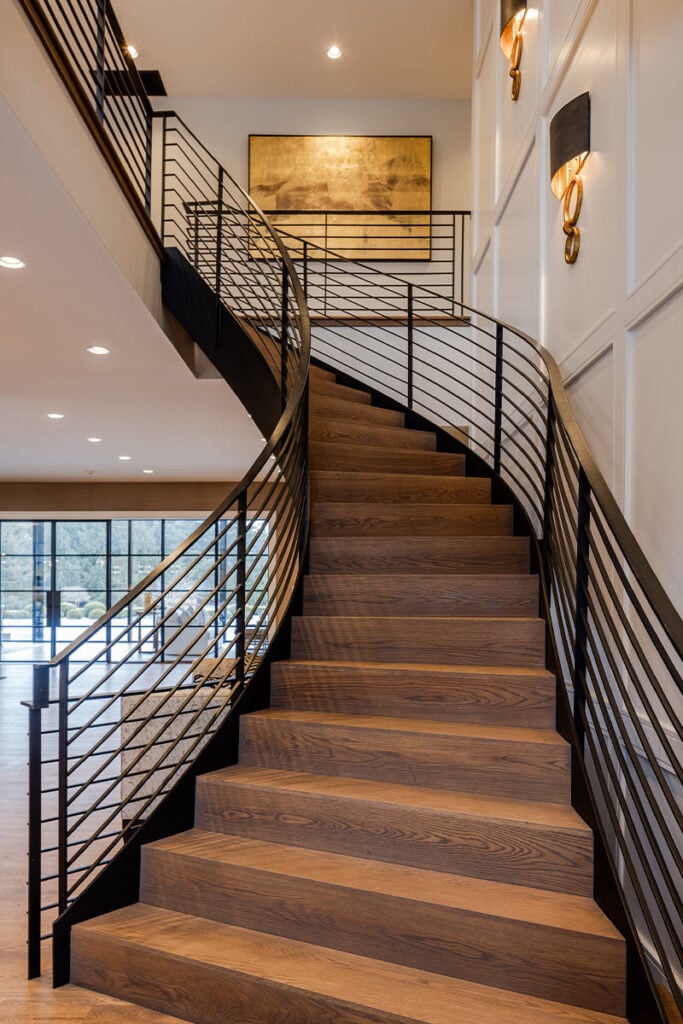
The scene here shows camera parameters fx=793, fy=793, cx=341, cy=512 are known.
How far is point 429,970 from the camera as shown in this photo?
217 cm

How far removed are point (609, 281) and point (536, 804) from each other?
6.32 feet

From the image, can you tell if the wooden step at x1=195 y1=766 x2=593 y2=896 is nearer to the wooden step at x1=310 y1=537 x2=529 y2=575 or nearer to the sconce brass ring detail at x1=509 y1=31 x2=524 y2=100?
the wooden step at x1=310 y1=537 x2=529 y2=575

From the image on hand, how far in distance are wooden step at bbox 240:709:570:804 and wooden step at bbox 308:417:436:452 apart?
2.03 m

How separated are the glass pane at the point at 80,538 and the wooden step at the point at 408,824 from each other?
554 inches

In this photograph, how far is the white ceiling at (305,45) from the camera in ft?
24.2

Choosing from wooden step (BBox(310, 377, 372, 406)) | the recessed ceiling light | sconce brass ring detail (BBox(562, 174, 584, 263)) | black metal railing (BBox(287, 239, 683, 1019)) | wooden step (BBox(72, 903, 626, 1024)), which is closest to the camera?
→ black metal railing (BBox(287, 239, 683, 1019))

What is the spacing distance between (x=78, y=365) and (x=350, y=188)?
14.8ft

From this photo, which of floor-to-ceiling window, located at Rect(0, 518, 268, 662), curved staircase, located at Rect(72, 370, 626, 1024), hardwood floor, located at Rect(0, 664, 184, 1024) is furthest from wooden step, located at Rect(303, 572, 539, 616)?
floor-to-ceiling window, located at Rect(0, 518, 268, 662)

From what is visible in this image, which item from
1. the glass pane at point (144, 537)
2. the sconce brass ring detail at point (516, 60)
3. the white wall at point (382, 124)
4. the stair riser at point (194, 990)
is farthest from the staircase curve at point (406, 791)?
the glass pane at point (144, 537)

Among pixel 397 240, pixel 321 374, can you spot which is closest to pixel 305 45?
pixel 397 240

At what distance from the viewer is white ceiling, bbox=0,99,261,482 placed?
10.8 ft

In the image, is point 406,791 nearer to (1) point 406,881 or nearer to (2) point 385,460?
(1) point 406,881

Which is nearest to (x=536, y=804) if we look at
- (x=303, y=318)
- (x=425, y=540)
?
(x=425, y=540)

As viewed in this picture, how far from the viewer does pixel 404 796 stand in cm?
260
